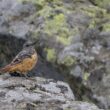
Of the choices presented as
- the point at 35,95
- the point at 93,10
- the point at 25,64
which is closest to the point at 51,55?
the point at 25,64

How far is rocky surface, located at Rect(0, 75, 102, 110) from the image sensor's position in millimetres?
11375

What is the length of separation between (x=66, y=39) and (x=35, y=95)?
4479 millimetres

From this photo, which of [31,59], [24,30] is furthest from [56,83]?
[24,30]

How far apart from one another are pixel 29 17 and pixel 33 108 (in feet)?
19.8

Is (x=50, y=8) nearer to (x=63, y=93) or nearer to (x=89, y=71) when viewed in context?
(x=89, y=71)

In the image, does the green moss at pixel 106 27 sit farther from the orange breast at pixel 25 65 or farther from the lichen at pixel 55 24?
the orange breast at pixel 25 65

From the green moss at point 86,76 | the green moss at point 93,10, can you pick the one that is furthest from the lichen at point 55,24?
the green moss at point 86,76

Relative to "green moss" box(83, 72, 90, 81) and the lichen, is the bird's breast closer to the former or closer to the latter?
"green moss" box(83, 72, 90, 81)

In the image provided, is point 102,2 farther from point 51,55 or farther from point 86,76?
point 86,76

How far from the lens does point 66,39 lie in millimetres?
16156

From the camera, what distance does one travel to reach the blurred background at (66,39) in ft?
50.5

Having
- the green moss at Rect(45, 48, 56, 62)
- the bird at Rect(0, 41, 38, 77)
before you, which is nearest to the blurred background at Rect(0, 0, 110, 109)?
the green moss at Rect(45, 48, 56, 62)

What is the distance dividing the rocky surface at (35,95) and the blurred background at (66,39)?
7.71ft

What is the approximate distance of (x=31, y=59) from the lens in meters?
13.9
